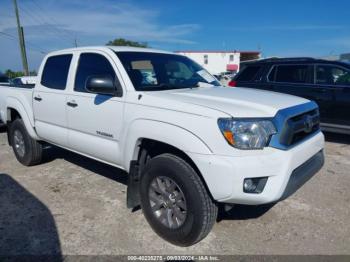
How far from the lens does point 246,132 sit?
2551 millimetres

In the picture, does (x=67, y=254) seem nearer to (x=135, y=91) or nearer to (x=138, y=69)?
(x=135, y=91)

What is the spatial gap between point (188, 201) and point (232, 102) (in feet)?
3.29

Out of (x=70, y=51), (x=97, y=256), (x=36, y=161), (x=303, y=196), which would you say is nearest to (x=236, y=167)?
(x=97, y=256)

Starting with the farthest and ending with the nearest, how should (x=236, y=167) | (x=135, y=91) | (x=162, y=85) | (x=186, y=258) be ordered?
(x=162, y=85) < (x=135, y=91) < (x=186, y=258) < (x=236, y=167)

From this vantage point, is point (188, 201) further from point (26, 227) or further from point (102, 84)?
point (26, 227)

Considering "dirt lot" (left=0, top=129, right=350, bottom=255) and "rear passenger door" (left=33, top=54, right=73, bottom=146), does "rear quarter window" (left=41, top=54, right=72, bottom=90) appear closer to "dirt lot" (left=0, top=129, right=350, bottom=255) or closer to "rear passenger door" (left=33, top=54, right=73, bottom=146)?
"rear passenger door" (left=33, top=54, right=73, bottom=146)

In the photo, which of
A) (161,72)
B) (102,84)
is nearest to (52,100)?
(102,84)

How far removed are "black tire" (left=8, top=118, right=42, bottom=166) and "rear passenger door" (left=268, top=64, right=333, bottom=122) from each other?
17.3 feet

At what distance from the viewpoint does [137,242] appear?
306 centimetres

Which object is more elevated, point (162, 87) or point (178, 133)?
point (162, 87)

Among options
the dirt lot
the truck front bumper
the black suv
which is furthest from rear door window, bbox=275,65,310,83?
the truck front bumper

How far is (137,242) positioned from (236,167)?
1334 millimetres

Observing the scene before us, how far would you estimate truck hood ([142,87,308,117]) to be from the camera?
2.65m

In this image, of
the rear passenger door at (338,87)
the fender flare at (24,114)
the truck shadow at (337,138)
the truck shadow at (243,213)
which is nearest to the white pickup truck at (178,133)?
the fender flare at (24,114)
